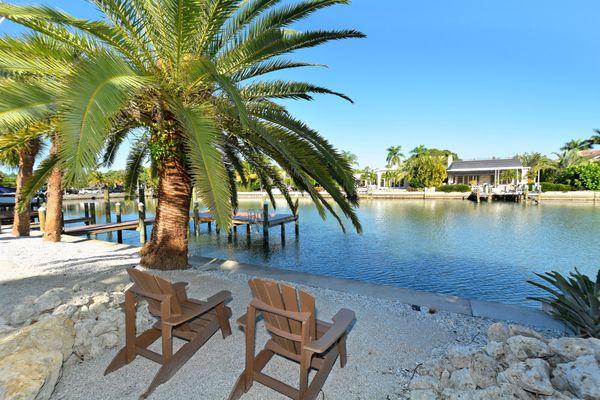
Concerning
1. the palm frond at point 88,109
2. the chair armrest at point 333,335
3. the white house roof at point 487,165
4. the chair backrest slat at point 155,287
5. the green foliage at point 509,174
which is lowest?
the chair armrest at point 333,335

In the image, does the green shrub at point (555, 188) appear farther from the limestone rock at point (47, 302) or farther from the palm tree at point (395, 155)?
the limestone rock at point (47, 302)

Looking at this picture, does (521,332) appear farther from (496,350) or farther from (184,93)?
(184,93)

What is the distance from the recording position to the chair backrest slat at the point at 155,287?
9.79 ft

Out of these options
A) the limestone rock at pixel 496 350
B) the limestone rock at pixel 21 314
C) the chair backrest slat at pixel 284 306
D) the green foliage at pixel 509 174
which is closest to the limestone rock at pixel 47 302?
the limestone rock at pixel 21 314

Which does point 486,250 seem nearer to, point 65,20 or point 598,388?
point 598,388

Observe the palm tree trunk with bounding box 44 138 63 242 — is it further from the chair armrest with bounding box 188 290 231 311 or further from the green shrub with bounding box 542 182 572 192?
the green shrub with bounding box 542 182 572 192

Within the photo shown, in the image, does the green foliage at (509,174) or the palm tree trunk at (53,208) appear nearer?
the palm tree trunk at (53,208)

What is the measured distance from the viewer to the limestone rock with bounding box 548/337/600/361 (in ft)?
8.52

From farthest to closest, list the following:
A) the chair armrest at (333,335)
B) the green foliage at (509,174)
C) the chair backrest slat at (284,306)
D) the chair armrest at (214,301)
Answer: the green foliage at (509,174), the chair armrest at (214,301), the chair backrest slat at (284,306), the chair armrest at (333,335)

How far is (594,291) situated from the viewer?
12.6 ft

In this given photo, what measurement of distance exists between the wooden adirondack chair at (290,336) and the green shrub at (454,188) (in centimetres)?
5000

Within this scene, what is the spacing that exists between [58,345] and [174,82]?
12.9 feet

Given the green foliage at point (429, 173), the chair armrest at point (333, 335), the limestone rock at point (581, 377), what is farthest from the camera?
the green foliage at point (429, 173)

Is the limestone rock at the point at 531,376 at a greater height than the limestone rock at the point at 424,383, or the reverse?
the limestone rock at the point at 531,376
